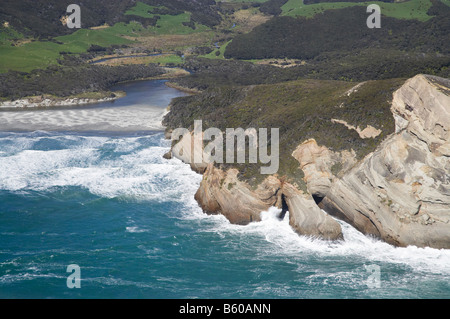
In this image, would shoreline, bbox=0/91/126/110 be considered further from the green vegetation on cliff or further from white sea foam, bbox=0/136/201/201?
the green vegetation on cliff

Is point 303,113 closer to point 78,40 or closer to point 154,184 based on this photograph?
point 154,184

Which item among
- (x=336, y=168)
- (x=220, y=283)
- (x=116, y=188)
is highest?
(x=336, y=168)

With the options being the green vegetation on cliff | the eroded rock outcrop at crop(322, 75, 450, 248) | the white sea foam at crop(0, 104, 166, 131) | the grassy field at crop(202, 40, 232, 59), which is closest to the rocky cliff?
the eroded rock outcrop at crop(322, 75, 450, 248)

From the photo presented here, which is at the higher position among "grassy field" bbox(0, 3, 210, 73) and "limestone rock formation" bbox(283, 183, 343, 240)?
"grassy field" bbox(0, 3, 210, 73)

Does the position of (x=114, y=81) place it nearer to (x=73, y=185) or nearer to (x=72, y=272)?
(x=73, y=185)

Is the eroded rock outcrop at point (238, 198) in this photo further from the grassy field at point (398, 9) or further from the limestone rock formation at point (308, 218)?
the grassy field at point (398, 9)

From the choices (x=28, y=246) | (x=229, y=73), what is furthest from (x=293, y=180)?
(x=229, y=73)

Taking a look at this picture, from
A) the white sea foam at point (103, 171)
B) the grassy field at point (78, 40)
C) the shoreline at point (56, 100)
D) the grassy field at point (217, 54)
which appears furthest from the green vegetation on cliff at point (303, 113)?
the grassy field at point (217, 54)
